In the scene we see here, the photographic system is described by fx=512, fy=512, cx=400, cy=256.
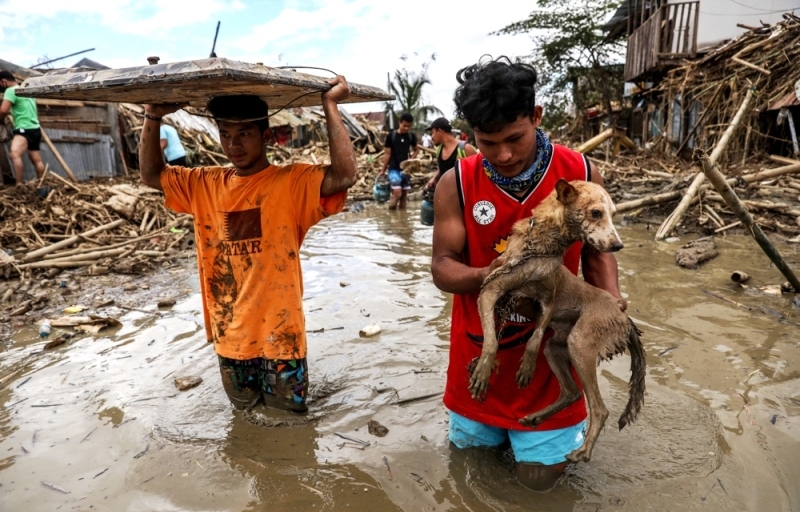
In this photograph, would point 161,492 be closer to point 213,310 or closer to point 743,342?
point 213,310

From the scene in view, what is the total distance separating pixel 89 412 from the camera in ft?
10.8

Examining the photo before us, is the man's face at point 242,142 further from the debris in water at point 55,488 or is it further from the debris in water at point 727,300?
the debris in water at point 727,300

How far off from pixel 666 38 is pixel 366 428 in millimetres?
16436

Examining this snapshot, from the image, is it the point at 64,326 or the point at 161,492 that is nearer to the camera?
the point at 161,492

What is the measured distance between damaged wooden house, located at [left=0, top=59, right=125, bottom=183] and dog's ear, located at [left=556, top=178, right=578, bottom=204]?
1037 cm

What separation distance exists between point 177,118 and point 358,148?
8.44m

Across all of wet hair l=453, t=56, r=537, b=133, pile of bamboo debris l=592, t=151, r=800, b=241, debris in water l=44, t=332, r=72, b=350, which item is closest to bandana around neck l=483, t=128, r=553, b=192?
wet hair l=453, t=56, r=537, b=133

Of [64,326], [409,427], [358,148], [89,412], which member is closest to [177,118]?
[358,148]

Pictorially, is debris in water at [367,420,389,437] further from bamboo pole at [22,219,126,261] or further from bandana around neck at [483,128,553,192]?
bamboo pole at [22,219,126,261]

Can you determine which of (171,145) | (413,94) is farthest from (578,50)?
(171,145)

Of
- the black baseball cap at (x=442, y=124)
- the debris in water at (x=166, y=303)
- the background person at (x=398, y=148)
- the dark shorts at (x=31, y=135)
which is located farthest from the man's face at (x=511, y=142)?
the dark shorts at (x=31, y=135)

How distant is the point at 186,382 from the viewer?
3.61 meters

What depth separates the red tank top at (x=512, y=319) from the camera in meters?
2.18

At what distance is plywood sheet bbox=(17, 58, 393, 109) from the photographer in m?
1.99
